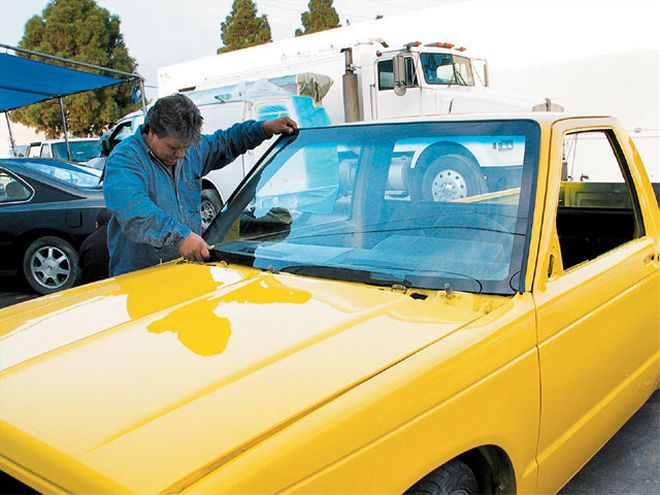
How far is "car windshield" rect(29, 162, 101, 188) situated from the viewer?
7.10m

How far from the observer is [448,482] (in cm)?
175

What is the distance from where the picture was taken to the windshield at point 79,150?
1925 cm

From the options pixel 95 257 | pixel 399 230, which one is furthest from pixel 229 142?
pixel 399 230

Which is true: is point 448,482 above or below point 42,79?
below

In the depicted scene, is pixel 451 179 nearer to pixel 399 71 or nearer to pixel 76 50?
pixel 399 71

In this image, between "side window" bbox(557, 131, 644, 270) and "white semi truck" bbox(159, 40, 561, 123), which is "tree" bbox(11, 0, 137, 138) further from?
"side window" bbox(557, 131, 644, 270)

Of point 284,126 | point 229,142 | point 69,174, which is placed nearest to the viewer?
point 284,126

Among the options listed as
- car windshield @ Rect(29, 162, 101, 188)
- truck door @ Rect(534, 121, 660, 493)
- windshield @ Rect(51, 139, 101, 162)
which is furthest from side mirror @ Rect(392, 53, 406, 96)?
windshield @ Rect(51, 139, 101, 162)

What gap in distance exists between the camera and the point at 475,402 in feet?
5.75

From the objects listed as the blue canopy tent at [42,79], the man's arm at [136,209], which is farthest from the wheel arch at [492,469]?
the blue canopy tent at [42,79]

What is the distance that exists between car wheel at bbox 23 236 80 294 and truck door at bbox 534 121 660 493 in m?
5.37

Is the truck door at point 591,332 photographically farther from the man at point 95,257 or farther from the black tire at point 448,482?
the man at point 95,257

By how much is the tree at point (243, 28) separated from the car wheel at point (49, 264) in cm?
2937

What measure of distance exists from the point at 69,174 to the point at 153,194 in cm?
465
